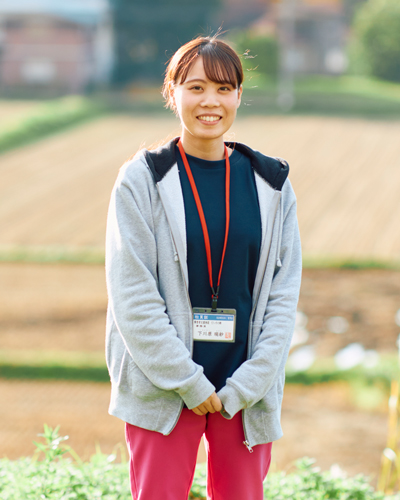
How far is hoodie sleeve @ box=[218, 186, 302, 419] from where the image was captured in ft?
5.24

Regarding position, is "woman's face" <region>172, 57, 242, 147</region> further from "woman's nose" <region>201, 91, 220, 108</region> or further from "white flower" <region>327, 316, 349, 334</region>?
"white flower" <region>327, 316, 349, 334</region>

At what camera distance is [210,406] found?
1.59 meters

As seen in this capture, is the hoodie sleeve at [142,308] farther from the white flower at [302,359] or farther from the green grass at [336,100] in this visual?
the green grass at [336,100]

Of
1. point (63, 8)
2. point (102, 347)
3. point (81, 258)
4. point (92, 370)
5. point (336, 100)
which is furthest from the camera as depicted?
point (63, 8)

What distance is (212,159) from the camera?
5.58 feet

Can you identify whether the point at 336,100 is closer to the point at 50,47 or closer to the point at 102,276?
the point at 50,47

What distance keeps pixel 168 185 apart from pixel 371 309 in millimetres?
5695

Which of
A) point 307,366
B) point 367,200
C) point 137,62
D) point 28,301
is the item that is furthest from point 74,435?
point 137,62

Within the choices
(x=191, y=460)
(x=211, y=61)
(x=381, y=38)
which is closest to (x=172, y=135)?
(x=211, y=61)

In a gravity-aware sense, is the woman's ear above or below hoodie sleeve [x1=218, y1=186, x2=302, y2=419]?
above

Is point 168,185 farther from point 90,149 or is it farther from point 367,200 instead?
point 90,149

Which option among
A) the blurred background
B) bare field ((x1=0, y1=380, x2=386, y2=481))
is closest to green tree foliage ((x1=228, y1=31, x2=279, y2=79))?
the blurred background

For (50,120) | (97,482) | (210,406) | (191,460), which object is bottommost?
(50,120)

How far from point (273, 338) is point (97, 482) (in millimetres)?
969
